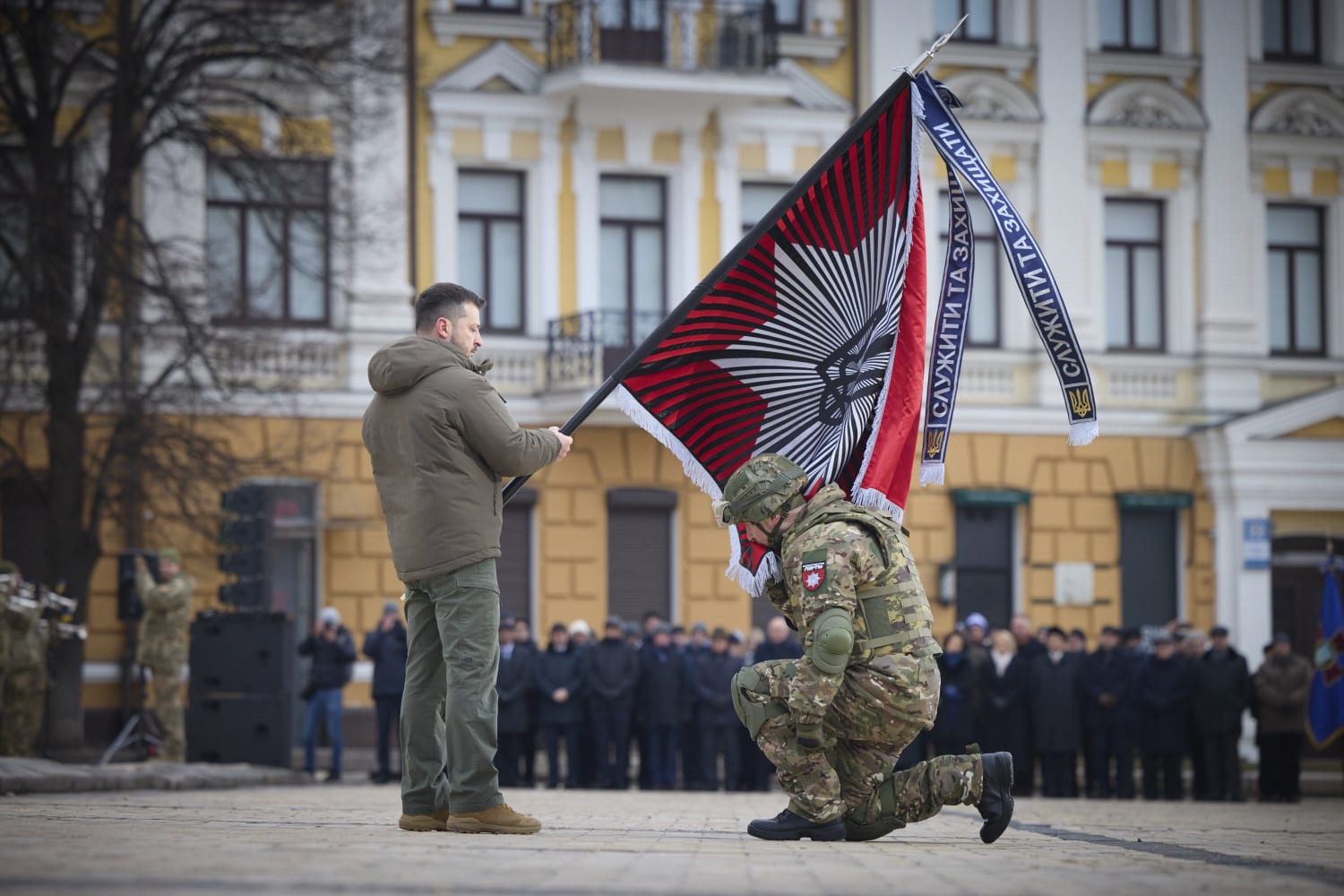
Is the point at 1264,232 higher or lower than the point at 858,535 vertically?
higher

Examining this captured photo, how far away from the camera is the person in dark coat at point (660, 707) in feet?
66.9

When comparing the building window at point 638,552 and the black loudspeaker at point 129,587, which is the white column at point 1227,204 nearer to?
the building window at point 638,552

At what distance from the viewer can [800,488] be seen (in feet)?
25.5

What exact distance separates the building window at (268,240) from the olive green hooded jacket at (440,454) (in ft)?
47.9

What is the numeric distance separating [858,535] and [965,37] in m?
21.2

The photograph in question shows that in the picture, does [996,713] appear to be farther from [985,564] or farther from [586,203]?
[586,203]

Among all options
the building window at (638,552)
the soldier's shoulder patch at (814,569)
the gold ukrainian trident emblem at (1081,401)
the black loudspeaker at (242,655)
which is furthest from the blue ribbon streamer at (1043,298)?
the building window at (638,552)

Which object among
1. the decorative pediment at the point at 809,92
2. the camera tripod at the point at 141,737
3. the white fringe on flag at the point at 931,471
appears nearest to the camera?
the white fringe on flag at the point at 931,471

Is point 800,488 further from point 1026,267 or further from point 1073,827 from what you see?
point 1073,827

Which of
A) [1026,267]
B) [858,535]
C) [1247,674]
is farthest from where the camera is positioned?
[1247,674]

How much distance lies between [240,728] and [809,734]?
444 inches

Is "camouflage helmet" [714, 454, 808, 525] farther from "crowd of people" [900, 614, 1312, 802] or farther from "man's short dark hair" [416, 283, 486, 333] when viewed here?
"crowd of people" [900, 614, 1312, 802]

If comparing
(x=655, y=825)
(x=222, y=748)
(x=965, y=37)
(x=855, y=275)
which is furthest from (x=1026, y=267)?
(x=965, y=37)

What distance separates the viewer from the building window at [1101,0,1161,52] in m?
28.0
